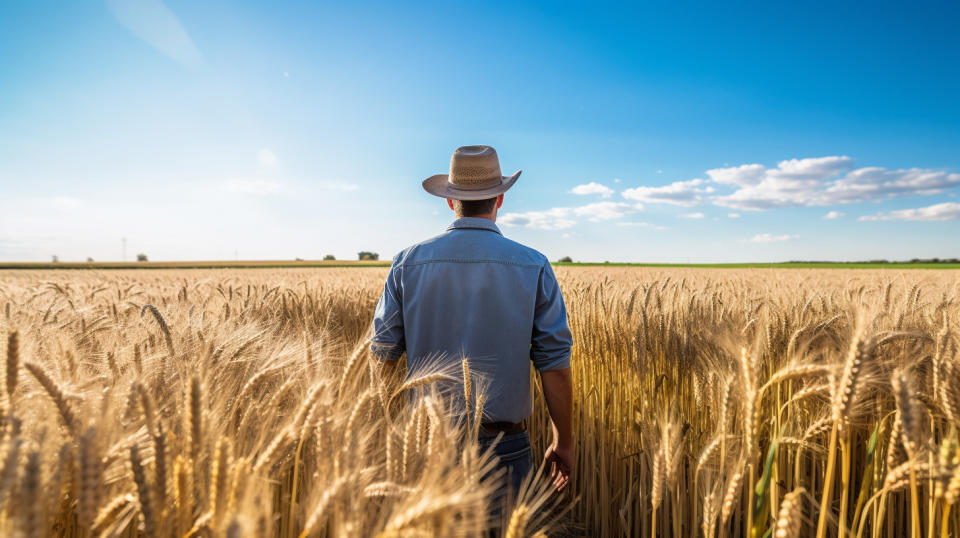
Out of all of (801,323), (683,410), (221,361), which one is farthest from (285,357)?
(801,323)

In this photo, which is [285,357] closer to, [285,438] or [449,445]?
[285,438]

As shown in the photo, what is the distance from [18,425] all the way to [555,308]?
168cm

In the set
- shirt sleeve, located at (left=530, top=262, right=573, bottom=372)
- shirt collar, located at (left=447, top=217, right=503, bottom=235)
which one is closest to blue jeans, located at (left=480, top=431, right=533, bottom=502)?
shirt sleeve, located at (left=530, top=262, right=573, bottom=372)

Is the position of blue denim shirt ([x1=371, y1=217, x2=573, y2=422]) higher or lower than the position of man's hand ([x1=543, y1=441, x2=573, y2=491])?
higher

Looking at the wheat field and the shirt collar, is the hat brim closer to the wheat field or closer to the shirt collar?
the shirt collar

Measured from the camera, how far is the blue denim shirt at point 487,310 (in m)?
1.92

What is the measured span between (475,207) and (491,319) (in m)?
0.52

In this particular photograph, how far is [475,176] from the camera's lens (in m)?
2.13

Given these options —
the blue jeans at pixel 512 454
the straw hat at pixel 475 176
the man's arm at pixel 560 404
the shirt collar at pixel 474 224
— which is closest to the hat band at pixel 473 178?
the straw hat at pixel 475 176

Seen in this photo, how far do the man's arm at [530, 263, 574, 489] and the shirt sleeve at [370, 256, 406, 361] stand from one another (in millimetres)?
616

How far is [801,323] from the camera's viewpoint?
7.75 ft

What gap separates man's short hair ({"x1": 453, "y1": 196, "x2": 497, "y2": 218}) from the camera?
6.84 feet

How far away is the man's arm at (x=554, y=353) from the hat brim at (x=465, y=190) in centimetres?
40

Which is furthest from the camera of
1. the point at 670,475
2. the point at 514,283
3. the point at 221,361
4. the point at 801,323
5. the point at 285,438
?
the point at 801,323
